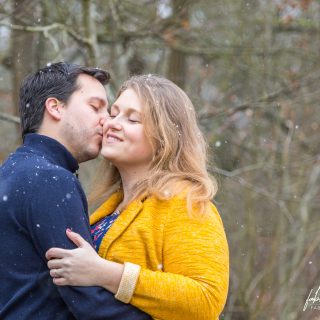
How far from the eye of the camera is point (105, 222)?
328 cm

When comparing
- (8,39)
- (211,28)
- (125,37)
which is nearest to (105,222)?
(125,37)

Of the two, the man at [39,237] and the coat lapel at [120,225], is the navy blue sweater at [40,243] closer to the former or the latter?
the man at [39,237]

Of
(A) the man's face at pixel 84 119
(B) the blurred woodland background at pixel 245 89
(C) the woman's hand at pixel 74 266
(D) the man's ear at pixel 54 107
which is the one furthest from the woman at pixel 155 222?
(B) the blurred woodland background at pixel 245 89

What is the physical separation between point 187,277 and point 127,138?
0.69 metres

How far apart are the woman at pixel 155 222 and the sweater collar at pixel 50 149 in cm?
19

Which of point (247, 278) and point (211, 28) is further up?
point (211, 28)

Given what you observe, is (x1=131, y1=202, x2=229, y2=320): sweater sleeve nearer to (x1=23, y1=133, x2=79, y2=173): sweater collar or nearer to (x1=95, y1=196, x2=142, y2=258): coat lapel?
(x1=95, y1=196, x2=142, y2=258): coat lapel

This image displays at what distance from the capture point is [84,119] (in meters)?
3.35

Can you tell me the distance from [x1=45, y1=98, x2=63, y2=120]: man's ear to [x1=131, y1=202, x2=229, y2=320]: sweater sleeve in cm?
74

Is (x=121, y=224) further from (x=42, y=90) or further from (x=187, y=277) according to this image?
(x=42, y=90)

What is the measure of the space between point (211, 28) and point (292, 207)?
2.21 m

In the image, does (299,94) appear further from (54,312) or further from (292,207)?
(54,312)

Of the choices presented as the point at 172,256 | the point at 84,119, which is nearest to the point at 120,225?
the point at 172,256

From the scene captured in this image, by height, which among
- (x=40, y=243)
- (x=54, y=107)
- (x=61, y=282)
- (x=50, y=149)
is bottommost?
(x=61, y=282)
